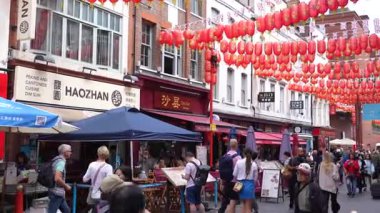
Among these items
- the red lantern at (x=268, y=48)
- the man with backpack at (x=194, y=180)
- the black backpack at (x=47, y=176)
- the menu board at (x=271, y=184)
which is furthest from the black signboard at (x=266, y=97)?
the black backpack at (x=47, y=176)

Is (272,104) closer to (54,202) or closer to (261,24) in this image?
(261,24)

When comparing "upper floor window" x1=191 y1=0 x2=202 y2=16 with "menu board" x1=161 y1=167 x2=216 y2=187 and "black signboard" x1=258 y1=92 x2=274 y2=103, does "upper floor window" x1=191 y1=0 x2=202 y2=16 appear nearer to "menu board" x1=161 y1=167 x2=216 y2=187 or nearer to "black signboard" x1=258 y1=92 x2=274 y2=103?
"black signboard" x1=258 y1=92 x2=274 y2=103

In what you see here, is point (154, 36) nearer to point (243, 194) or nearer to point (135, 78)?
point (135, 78)

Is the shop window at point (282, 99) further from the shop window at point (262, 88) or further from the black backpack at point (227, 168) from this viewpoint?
the black backpack at point (227, 168)

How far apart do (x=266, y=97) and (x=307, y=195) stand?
21295 millimetres

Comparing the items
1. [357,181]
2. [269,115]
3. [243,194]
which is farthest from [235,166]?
[269,115]

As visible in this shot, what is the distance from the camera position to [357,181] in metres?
20.5

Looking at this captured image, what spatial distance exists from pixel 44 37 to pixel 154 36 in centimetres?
621

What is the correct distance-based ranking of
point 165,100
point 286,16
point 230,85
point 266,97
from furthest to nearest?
point 266,97, point 230,85, point 165,100, point 286,16

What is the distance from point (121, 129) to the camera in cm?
1140

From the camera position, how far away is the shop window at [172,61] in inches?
812

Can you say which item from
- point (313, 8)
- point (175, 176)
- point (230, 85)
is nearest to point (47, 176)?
point (175, 176)

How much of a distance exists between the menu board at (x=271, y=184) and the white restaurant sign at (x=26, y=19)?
29.6 feet

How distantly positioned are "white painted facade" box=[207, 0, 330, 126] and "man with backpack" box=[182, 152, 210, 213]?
1057 centimetres
